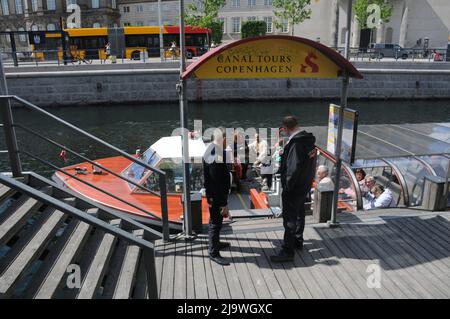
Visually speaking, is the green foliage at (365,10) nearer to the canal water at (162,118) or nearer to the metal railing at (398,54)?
the metal railing at (398,54)

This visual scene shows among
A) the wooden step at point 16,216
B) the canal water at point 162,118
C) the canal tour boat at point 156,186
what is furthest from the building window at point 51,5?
the wooden step at point 16,216

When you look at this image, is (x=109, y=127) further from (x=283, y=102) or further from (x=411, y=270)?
(x=411, y=270)

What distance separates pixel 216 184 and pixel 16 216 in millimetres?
2382

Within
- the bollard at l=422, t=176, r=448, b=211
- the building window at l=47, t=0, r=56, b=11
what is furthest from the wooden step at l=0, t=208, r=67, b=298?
the building window at l=47, t=0, r=56, b=11

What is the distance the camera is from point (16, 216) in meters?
4.42

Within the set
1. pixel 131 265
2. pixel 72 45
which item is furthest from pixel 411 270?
pixel 72 45

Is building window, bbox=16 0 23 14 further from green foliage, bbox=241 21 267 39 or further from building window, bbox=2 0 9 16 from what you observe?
green foliage, bbox=241 21 267 39

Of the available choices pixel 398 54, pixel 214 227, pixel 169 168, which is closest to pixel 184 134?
pixel 214 227

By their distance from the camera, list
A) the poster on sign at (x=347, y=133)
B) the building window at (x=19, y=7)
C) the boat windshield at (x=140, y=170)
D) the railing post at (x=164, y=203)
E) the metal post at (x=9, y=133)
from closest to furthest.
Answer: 1. the metal post at (x=9, y=133)
2. the railing post at (x=164, y=203)
3. the poster on sign at (x=347, y=133)
4. the boat windshield at (x=140, y=170)
5. the building window at (x=19, y=7)

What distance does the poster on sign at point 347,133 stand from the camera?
558 cm

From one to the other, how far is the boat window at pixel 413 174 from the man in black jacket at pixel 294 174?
145 inches

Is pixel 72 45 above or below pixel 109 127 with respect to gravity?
above
